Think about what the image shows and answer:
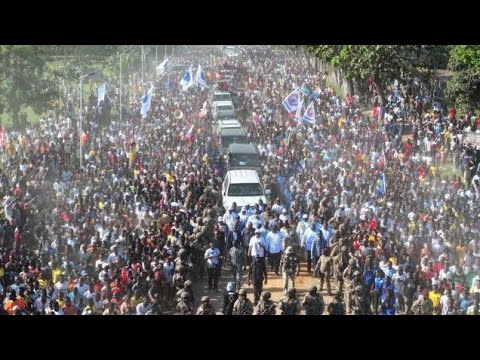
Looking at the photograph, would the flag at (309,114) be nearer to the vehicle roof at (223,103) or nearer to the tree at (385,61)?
the tree at (385,61)

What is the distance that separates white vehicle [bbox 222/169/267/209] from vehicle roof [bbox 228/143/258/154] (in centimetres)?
334

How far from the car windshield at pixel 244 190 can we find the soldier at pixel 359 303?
535 centimetres

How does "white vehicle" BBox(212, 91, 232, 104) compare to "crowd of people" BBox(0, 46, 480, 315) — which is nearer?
"crowd of people" BBox(0, 46, 480, 315)

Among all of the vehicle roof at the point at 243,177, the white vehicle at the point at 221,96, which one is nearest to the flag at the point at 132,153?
the vehicle roof at the point at 243,177

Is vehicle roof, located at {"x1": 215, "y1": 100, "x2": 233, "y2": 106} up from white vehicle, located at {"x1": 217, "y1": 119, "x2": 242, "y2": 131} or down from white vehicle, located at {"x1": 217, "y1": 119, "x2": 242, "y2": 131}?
up

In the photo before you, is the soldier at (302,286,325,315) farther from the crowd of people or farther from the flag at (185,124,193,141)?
the flag at (185,124,193,141)

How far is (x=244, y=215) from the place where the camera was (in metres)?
15.2

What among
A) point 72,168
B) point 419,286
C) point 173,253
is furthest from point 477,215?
point 72,168

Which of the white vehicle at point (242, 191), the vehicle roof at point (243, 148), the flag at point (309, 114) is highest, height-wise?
the flag at point (309, 114)

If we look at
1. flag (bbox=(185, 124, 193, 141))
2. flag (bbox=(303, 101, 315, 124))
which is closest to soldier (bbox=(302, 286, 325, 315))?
flag (bbox=(303, 101, 315, 124))

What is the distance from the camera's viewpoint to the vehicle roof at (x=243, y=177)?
17266 mm

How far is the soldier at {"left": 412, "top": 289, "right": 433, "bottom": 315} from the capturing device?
12192 millimetres

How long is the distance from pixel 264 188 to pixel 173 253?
187 inches

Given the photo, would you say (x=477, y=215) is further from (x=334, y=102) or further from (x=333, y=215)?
(x=334, y=102)
